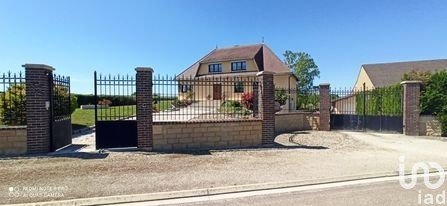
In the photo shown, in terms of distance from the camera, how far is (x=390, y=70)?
42125 millimetres

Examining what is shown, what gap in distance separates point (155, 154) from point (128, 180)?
2.72 meters

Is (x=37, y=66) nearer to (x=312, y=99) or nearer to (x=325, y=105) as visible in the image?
(x=325, y=105)

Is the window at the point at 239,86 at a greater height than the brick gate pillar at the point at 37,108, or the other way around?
the window at the point at 239,86

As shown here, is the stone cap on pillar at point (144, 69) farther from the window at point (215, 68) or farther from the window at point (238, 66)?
the window at point (215, 68)

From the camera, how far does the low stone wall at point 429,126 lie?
1406 cm

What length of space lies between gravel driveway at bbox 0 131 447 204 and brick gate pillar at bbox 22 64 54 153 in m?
0.62

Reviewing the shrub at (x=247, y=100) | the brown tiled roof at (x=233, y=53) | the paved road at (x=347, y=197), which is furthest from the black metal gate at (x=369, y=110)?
the brown tiled roof at (x=233, y=53)

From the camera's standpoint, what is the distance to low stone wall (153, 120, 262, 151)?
9805mm

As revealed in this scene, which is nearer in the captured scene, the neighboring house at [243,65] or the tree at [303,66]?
the neighboring house at [243,65]

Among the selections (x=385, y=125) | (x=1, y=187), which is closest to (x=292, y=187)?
(x=1, y=187)

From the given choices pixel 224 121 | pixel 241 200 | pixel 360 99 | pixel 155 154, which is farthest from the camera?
pixel 360 99

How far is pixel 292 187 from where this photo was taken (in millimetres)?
6281

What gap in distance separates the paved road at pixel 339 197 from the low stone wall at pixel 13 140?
18.6 feet

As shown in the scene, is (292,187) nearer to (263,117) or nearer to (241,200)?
(241,200)
